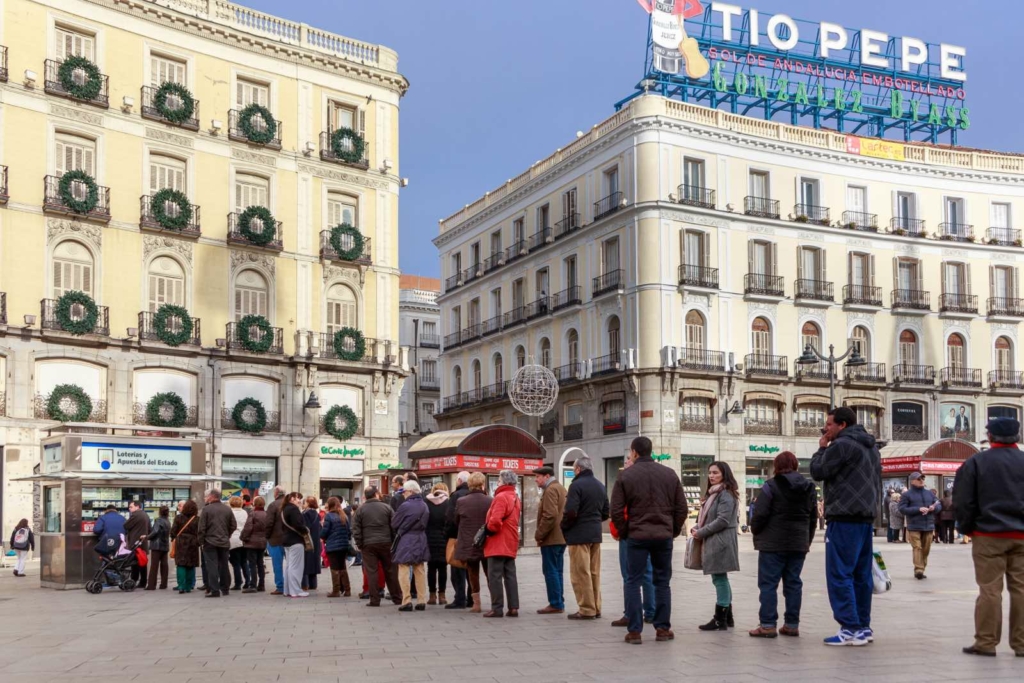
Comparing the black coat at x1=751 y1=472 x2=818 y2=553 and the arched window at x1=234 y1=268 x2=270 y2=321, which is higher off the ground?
the arched window at x1=234 y1=268 x2=270 y2=321

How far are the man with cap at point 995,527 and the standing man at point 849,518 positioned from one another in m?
0.83

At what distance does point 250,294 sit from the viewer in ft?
137

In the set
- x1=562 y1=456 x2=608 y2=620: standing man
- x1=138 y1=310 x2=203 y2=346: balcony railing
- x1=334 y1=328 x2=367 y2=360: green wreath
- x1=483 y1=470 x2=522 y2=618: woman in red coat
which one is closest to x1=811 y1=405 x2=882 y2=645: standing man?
x1=562 y1=456 x2=608 y2=620: standing man

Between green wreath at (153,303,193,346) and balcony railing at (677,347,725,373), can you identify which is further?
balcony railing at (677,347,725,373)

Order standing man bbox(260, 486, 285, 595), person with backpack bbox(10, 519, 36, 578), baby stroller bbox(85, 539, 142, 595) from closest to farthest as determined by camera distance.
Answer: standing man bbox(260, 486, 285, 595) → baby stroller bbox(85, 539, 142, 595) → person with backpack bbox(10, 519, 36, 578)

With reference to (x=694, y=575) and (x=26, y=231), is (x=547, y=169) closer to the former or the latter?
(x=26, y=231)

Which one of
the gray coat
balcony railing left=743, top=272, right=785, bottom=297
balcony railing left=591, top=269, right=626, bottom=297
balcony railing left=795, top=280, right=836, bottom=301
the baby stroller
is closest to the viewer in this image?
the gray coat

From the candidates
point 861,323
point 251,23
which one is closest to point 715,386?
point 861,323

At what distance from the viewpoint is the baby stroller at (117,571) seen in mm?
21781

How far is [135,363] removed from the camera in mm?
38656

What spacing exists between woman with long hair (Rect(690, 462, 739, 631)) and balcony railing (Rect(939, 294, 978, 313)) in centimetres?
4770

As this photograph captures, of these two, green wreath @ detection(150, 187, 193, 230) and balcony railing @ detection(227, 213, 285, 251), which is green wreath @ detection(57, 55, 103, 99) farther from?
balcony railing @ detection(227, 213, 285, 251)

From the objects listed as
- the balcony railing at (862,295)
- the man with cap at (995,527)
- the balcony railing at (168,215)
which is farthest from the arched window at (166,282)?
the man with cap at (995,527)

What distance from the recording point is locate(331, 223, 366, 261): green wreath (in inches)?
1705
